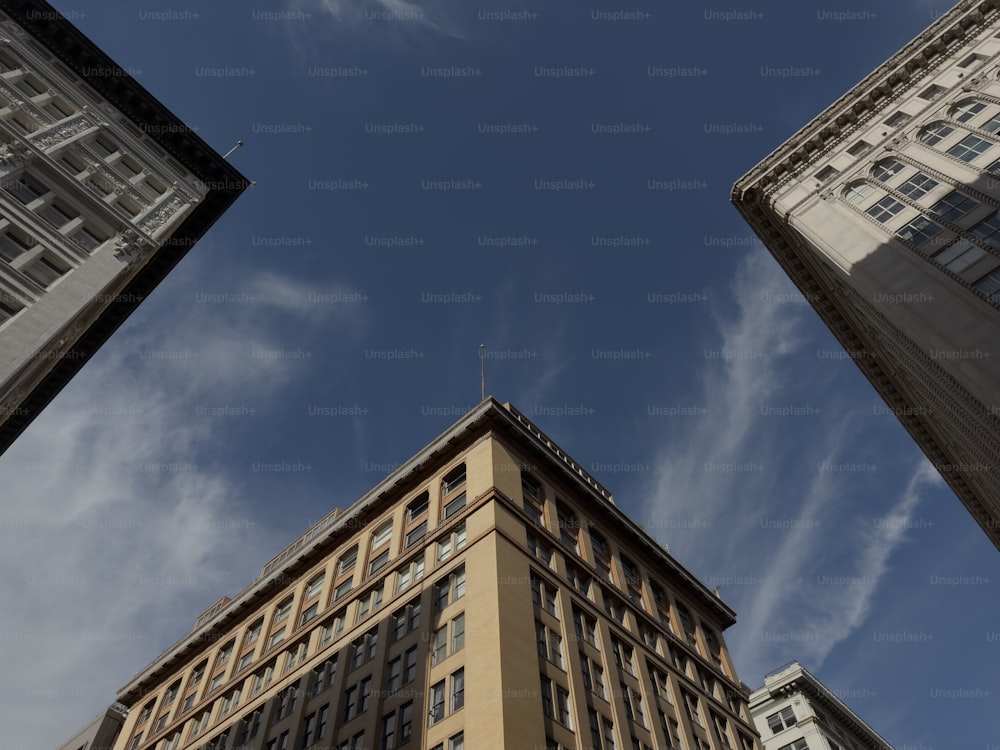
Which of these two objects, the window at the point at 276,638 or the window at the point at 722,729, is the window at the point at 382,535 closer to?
the window at the point at 276,638

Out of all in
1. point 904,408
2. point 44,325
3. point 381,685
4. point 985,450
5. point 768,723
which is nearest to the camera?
point 44,325

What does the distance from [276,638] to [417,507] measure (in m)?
14.6

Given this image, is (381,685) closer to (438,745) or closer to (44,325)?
(438,745)

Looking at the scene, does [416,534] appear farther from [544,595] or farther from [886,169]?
[886,169]

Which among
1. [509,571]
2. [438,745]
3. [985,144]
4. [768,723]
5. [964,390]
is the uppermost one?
[985,144]

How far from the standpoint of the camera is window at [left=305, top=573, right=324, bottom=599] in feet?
179

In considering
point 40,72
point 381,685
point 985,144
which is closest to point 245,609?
point 381,685

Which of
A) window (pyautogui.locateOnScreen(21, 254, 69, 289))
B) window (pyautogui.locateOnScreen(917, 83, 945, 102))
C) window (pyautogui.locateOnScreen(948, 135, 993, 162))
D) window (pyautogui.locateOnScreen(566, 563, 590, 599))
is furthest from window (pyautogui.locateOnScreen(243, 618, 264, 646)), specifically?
window (pyautogui.locateOnScreen(917, 83, 945, 102))

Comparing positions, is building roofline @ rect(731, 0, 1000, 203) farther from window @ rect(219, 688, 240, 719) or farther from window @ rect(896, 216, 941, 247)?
window @ rect(219, 688, 240, 719)

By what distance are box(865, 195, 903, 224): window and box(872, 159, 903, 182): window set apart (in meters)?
2.37

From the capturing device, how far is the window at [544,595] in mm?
41375

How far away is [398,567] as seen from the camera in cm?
4744

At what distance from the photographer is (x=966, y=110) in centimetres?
4541

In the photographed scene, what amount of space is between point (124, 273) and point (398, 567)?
77.9ft
